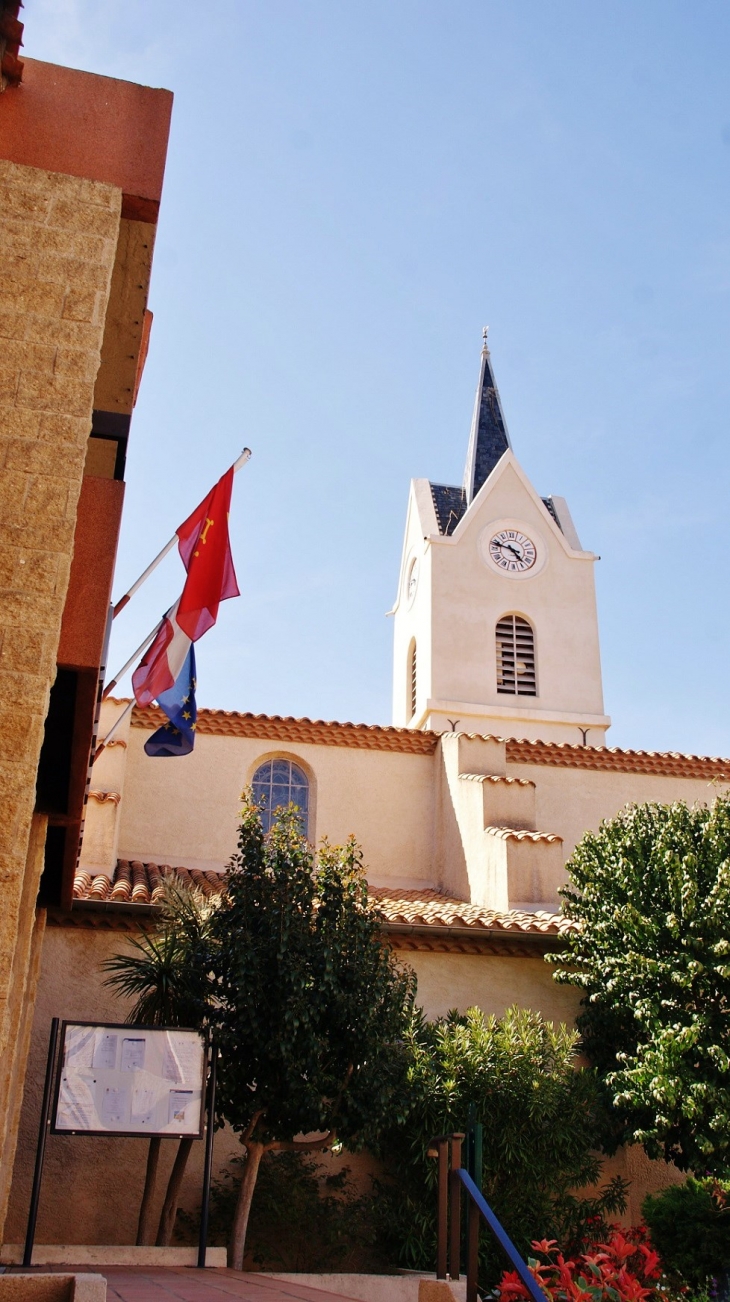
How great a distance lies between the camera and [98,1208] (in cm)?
1296

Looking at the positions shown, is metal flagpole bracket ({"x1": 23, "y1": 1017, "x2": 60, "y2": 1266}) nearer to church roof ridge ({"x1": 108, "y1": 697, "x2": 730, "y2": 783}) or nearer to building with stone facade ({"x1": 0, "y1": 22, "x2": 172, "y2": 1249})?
building with stone facade ({"x1": 0, "y1": 22, "x2": 172, "y2": 1249})

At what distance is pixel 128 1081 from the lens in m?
9.49

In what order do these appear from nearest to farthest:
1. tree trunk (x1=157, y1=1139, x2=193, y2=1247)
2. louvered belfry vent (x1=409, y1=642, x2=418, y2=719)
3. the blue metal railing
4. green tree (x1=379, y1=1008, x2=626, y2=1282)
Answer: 1. the blue metal railing
2. tree trunk (x1=157, y1=1139, x2=193, y2=1247)
3. green tree (x1=379, y1=1008, x2=626, y2=1282)
4. louvered belfry vent (x1=409, y1=642, x2=418, y2=719)

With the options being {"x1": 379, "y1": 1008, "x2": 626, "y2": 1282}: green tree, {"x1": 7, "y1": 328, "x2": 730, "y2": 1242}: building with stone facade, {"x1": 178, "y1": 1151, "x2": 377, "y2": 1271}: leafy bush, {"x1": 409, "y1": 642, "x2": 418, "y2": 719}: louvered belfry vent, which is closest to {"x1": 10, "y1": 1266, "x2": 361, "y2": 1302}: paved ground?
{"x1": 178, "y1": 1151, "x2": 377, "y2": 1271}: leafy bush

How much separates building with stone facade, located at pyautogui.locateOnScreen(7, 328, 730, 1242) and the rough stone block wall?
289 inches

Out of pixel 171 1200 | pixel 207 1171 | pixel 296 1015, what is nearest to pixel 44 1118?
pixel 207 1171

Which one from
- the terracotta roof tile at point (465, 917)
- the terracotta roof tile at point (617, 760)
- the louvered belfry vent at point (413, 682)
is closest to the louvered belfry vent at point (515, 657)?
the louvered belfry vent at point (413, 682)

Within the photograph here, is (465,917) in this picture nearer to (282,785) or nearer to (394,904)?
(394,904)

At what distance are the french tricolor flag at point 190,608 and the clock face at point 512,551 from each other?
800 inches

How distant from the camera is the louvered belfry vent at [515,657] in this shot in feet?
90.2

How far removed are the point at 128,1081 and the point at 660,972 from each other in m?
6.49

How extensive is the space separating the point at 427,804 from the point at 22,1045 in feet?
36.0

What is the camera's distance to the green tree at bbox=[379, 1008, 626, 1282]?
40.6 ft

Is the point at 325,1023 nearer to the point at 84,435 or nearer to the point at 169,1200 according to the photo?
the point at 169,1200
